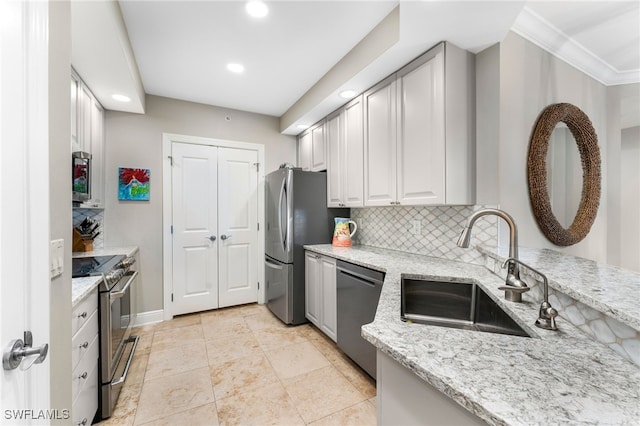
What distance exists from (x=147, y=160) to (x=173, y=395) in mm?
2482

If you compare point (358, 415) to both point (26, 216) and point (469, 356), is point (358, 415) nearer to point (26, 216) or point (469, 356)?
point (469, 356)

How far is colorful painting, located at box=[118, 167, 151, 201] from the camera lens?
114 inches

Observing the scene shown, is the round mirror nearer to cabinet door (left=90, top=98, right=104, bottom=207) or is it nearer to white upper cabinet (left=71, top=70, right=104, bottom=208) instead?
white upper cabinet (left=71, top=70, right=104, bottom=208)

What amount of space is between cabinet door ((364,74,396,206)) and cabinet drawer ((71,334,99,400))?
2.21m

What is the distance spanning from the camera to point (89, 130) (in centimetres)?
238

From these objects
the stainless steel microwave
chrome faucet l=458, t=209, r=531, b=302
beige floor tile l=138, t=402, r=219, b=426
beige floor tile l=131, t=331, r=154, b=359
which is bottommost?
beige floor tile l=131, t=331, r=154, b=359


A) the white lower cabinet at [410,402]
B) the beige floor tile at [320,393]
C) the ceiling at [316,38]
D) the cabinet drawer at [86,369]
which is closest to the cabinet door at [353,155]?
the ceiling at [316,38]

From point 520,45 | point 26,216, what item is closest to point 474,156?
point 520,45

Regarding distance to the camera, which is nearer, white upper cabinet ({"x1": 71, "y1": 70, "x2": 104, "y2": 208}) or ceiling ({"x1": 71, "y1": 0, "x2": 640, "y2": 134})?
ceiling ({"x1": 71, "y1": 0, "x2": 640, "y2": 134})

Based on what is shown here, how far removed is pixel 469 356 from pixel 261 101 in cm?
332

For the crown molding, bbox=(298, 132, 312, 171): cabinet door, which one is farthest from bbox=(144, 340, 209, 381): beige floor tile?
the crown molding

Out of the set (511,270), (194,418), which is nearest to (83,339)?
(194,418)

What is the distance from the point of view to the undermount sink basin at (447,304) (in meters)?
1.39

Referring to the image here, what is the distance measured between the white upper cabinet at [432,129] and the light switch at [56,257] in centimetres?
199
